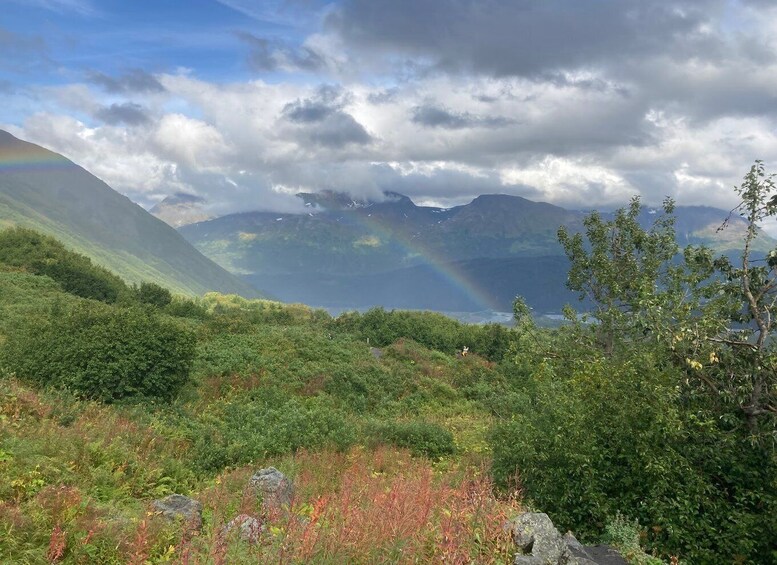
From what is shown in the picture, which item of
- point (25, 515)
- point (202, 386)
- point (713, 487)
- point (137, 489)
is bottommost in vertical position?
point (202, 386)

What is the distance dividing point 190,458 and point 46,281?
40410mm

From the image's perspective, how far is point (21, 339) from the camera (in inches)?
782

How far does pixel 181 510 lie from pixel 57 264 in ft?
185

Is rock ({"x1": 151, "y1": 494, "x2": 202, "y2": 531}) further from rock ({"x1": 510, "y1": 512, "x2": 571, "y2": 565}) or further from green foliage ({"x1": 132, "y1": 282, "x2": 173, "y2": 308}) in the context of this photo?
green foliage ({"x1": 132, "y1": 282, "x2": 173, "y2": 308})

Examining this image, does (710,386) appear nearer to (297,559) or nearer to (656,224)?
(297,559)

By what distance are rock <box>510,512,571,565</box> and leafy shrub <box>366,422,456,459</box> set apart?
9.22 m

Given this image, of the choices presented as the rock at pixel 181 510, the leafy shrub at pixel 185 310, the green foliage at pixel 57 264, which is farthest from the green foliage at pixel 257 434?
the green foliage at pixel 57 264

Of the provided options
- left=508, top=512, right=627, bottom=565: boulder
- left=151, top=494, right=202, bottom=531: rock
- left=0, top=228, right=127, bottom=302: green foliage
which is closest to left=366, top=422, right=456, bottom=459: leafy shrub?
left=508, top=512, right=627, bottom=565: boulder

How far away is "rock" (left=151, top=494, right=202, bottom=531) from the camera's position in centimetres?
736

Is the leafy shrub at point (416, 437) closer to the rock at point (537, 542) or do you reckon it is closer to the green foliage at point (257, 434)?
the green foliage at point (257, 434)

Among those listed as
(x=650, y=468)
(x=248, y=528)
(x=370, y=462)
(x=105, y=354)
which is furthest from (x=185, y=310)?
(x=650, y=468)

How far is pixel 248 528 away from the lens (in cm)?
636

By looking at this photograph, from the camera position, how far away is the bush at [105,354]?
17531 mm

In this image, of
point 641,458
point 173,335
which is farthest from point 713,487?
point 173,335
